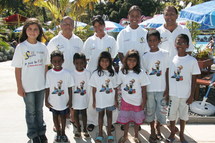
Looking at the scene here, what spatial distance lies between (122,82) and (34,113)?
4.75 feet

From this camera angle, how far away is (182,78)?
303 cm

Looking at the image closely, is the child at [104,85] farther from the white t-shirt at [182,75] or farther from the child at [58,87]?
the white t-shirt at [182,75]

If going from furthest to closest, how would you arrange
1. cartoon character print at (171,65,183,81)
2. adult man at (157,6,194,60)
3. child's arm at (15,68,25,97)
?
adult man at (157,6,194,60) < cartoon character print at (171,65,183,81) < child's arm at (15,68,25,97)

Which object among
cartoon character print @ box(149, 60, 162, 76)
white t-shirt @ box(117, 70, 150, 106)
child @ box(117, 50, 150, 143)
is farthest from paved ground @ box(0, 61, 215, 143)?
cartoon character print @ box(149, 60, 162, 76)

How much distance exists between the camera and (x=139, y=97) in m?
3.12

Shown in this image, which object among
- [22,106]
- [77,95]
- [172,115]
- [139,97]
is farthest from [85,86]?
[22,106]

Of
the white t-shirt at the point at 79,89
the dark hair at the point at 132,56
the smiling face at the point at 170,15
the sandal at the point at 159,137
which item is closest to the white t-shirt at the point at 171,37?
the smiling face at the point at 170,15

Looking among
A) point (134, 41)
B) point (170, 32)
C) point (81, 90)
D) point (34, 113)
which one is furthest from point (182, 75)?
point (34, 113)

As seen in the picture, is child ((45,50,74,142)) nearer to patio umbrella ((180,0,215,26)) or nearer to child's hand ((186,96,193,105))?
child's hand ((186,96,193,105))

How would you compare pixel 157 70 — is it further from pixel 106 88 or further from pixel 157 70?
pixel 106 88

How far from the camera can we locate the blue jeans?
306cm

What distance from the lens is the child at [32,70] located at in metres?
2.93

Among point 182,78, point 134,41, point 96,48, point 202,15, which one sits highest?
point 202,15

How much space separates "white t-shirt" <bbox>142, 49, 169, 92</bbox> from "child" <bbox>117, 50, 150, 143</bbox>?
0.15m
